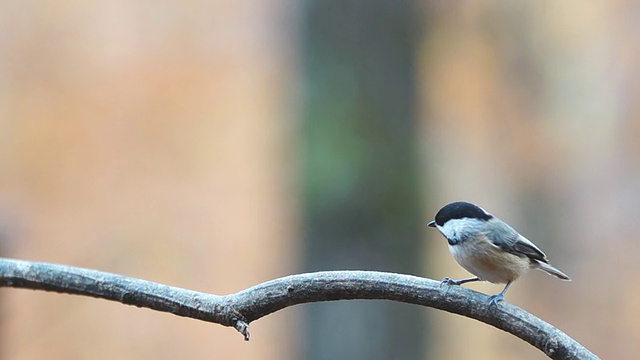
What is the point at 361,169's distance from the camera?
1910 mm

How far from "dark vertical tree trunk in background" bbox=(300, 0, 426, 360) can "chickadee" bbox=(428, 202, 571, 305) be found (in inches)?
34.7

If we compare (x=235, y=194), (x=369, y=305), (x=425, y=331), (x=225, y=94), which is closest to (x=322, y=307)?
(x=369, y=305)

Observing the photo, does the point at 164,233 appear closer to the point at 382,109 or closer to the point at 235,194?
the point at 235,194

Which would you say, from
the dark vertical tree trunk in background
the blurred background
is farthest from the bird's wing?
the blurred background

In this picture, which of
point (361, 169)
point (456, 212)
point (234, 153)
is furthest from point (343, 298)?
point (234, 153)

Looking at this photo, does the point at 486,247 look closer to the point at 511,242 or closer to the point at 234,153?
the point at 511,242

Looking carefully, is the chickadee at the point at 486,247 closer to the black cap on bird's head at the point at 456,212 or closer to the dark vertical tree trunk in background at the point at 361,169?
the black cap on bird's head at the point at 456,212

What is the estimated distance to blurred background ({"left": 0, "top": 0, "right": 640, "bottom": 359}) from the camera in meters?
3.10

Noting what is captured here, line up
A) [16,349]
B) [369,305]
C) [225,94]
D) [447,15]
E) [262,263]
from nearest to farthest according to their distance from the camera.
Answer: [369,305]
[447,15]
[16,349]
[262,263]
[225,94]

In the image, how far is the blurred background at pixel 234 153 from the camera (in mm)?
3100

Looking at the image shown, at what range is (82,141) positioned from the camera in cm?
330

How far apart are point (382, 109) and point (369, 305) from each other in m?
0.50

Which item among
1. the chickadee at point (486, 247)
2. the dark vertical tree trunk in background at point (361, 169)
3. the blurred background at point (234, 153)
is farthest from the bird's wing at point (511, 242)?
the blurred background at point (234, 153)

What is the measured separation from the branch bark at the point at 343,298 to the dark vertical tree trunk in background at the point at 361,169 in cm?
98
